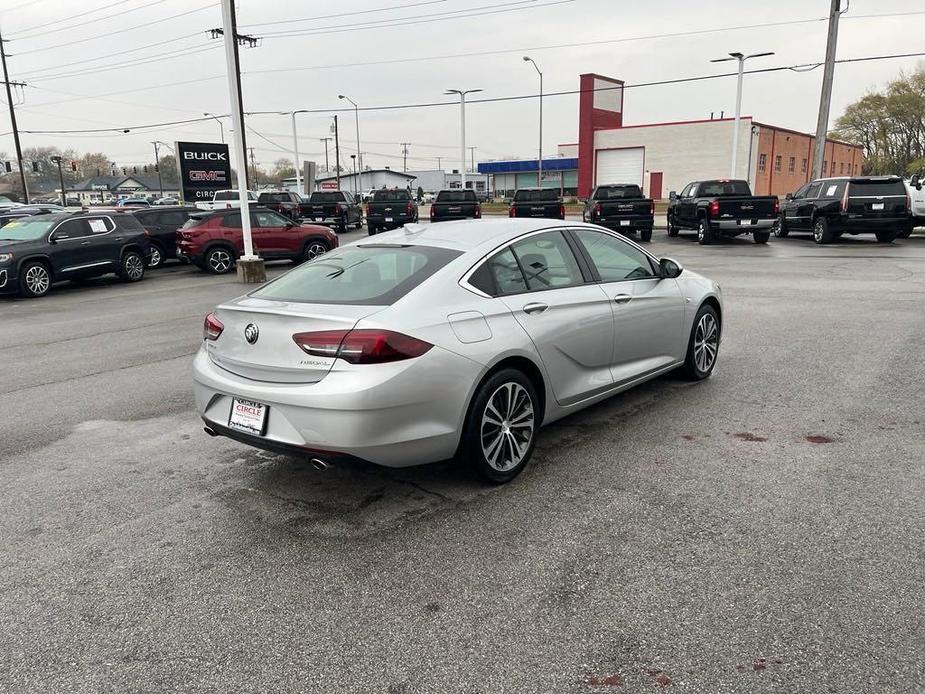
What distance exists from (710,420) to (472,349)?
2.45m

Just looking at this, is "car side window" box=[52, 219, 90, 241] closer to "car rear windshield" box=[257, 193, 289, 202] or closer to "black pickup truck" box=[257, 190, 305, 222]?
"black pickup truck" box=[257, 190, 305, 222]

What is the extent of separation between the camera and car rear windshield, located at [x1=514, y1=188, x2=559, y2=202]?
26.3 m

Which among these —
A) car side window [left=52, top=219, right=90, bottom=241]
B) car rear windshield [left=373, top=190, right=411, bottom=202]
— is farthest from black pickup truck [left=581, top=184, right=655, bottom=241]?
car side window [left=52, top=219, right=90, bottom=241]

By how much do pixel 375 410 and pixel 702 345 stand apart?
387 cm

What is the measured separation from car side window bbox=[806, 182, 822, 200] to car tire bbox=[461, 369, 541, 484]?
20.6 metres

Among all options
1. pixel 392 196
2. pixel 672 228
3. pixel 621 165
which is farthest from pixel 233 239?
pixel 621 165

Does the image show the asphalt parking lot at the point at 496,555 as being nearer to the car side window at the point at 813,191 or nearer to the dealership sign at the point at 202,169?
the car side window at the point at 813,191

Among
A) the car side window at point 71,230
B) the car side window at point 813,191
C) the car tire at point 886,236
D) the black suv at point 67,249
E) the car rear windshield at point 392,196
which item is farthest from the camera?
the car rear windshield at point 392,196

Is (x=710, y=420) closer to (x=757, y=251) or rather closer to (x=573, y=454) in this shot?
(x=573, y=454)

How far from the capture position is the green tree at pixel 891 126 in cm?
6744

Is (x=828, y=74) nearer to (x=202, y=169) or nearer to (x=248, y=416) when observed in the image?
(x=202, y=169)

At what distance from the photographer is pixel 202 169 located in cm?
3356

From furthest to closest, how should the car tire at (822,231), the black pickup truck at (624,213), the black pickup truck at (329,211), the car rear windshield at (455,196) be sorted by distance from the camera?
the black pickup truck at (329,211)
the car rear windshield at (455,196)
the black pickup truck at (624,213)
the car tire at (822,231)

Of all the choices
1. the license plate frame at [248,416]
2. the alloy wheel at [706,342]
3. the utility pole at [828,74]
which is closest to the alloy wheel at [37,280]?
the license plate frame at [248,416]
